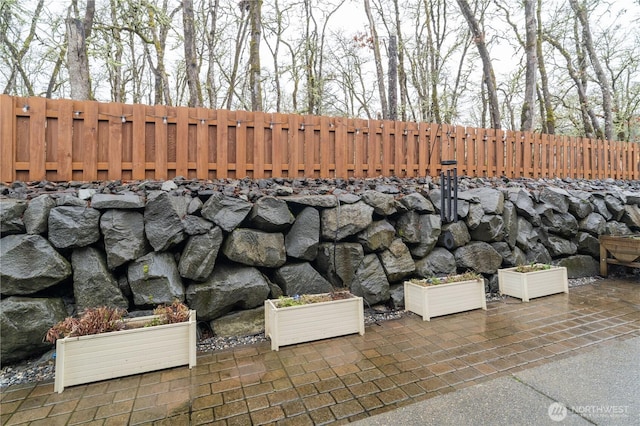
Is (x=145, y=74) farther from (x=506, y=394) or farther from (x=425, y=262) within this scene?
(x=506, y=394)

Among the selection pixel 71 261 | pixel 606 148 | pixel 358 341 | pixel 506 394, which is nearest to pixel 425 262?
pixel 358 341

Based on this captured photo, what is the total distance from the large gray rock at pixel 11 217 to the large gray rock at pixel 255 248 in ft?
4.84

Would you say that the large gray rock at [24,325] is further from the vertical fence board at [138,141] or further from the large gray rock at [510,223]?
the large gray rock at [510,223]

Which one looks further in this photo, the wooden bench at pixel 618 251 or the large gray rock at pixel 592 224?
the large gray rock at pixel 592 224

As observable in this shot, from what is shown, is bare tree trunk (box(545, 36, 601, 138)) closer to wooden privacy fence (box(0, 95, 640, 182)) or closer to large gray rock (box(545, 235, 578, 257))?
wooden privacy fence (box(0, 95, 640, 182))

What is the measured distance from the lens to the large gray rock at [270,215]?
2.95 m

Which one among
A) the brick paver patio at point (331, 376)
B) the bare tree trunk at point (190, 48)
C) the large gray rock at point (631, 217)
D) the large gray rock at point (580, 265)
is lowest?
the brick paver patio at point (331, 376)

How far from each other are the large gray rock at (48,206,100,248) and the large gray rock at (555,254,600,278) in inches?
226

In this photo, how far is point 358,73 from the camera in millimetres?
12602

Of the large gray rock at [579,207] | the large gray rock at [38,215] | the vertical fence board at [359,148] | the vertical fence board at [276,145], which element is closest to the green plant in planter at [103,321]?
the large gray rock at [38,215]

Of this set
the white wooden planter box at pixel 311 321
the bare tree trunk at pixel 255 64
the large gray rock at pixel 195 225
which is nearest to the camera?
the white wooden planter box at pixel 311 321

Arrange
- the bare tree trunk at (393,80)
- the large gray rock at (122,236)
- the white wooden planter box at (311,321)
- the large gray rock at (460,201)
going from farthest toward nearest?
the bare tree trunk at (393,80) → the large gray rock at (460,201) → the white wooden planter box at (311,321) → the large gray rock at (122,236)
